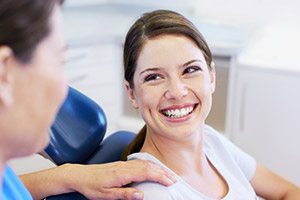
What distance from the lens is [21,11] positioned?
645 millimetres

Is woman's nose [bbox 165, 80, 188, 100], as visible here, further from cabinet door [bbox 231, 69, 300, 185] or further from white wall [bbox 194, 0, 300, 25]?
white wall [bbox 194, 0, 300, 25]

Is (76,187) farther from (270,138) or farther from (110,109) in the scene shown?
(110,109)

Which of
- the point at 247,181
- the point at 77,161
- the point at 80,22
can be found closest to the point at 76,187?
the point at 77,161

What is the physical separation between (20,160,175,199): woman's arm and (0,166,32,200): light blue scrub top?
0.15 m

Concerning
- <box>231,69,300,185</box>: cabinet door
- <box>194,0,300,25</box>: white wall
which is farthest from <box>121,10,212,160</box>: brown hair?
<box>194,0,300,25</box>: white wall

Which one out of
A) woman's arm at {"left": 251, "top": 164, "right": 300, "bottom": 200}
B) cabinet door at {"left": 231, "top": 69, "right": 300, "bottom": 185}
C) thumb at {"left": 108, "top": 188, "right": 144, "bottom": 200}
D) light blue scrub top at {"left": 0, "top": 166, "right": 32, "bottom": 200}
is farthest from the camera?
cabinet door at {"left": 231, "top": 69, "right": 300, "bottom": 185}

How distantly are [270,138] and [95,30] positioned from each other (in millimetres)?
1092

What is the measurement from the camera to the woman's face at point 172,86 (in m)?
1.18

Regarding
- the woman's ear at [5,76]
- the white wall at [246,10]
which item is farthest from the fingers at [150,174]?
the white wall at [246,10]

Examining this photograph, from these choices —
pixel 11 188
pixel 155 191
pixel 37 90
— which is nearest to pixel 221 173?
pixel 155 191

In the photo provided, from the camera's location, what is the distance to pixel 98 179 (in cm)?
116

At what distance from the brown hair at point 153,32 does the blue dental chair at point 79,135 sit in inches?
6.3

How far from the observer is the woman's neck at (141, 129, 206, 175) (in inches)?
49.8

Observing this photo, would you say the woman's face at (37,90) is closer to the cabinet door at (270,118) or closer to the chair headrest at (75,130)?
the chair headrest at (75,130)
